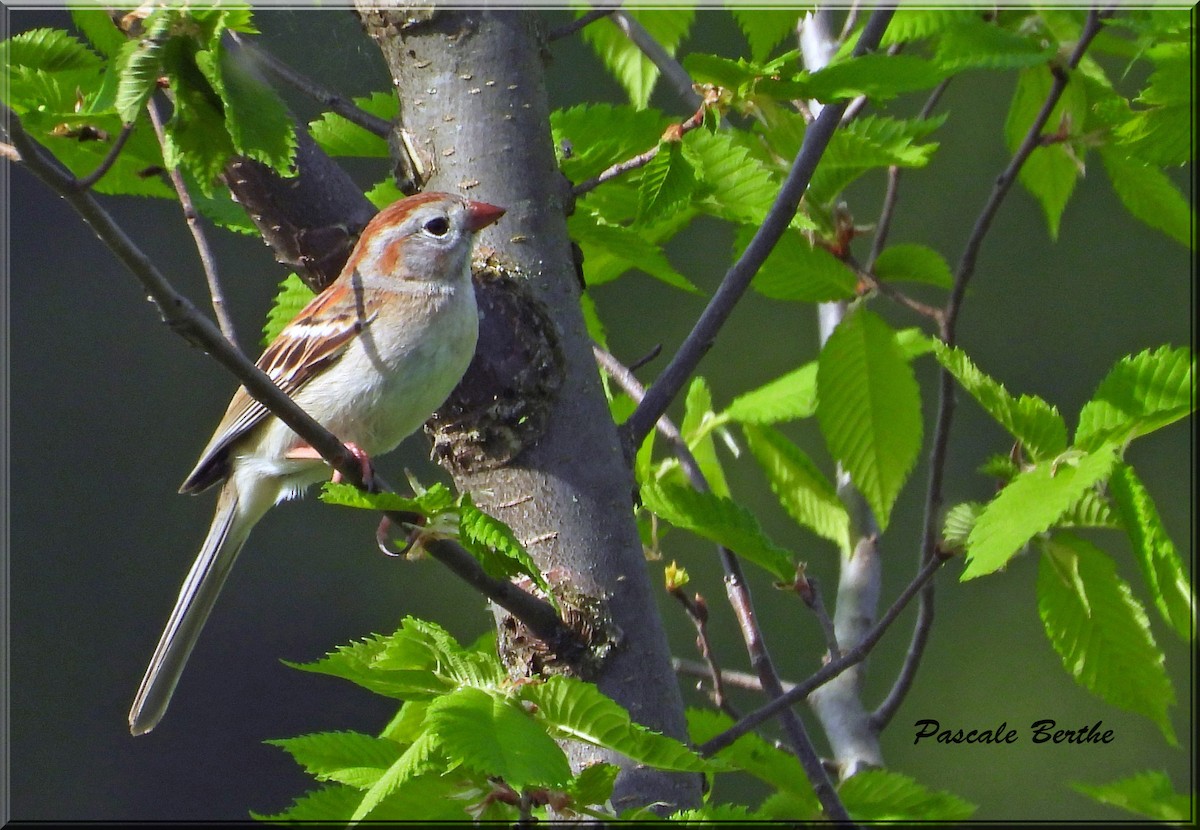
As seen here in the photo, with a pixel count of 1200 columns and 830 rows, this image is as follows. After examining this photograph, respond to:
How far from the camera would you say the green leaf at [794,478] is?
6.87 feet

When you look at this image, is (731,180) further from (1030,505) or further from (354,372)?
(354,372)

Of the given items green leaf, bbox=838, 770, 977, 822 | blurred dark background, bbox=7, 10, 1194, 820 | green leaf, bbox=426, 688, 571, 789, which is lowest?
blurred dark background, bbox=7, 10, 1194, 820

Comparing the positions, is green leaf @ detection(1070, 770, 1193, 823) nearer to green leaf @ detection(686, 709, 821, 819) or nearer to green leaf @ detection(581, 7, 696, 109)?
green leaf @ detection(686, 709, 821, 819)

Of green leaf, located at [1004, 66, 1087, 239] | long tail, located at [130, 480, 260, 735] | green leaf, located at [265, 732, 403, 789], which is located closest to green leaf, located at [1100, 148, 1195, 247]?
green leaf, located at [1004, 66, 1087, 239]

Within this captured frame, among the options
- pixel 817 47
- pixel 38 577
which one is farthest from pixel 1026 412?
pixel 38 577

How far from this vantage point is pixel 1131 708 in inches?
62.7

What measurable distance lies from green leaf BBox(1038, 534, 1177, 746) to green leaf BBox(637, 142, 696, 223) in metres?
0.63

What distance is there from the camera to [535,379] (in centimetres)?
178

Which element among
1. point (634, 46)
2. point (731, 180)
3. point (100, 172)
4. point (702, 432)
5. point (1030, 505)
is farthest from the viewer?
point (634, 46)

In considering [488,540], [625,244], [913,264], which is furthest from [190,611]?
[913,264]

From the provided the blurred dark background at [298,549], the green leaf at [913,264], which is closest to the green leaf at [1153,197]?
the green leaf at [913,264]

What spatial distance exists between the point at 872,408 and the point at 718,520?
1.50 ft

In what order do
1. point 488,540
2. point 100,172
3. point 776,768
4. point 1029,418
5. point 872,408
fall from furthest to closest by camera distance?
point 872,408
point 776,768
point 1029,418
point 488,540
point 100,172

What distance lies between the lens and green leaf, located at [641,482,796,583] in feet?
5.14
